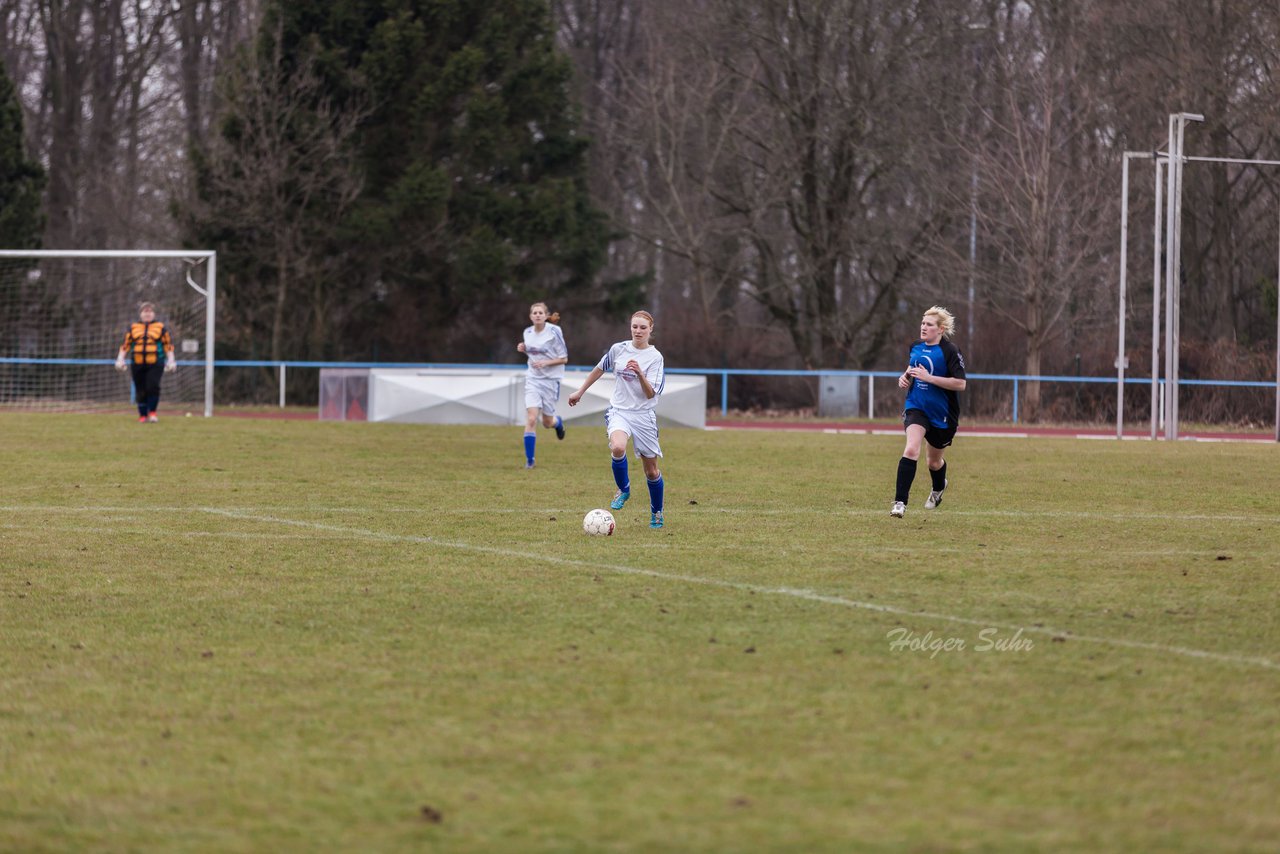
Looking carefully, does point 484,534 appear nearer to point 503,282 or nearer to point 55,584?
point 55,584

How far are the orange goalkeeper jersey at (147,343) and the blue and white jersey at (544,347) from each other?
9170 millimetres

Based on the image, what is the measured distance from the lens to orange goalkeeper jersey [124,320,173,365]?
25156 mm

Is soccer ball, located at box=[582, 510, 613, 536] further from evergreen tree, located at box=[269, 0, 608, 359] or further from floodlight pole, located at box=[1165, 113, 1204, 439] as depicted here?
evergreen tree, located at box=[269, 0, 608, 359]

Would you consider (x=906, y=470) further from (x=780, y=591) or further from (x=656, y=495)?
(x=780, y=591)

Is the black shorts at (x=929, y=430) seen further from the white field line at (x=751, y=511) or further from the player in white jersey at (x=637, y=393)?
the player in white jersey at (x=637, y=393)

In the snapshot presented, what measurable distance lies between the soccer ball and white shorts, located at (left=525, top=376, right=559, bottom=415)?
7.19 meters

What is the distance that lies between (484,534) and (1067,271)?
27120 mm

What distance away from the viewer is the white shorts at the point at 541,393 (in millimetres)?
18219

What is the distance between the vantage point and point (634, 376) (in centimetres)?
1220

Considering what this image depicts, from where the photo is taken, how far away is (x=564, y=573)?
8.96m

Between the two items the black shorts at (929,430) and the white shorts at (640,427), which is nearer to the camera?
the white shorts at (640,427)

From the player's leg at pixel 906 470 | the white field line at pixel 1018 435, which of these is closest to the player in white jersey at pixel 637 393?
the player's leg at pixel 906 470

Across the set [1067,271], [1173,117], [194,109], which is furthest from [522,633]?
[194,109]

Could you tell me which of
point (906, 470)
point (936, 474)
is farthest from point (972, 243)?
point (906, 470)
